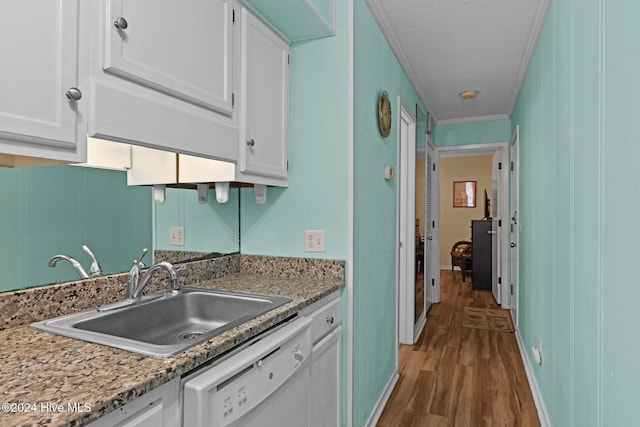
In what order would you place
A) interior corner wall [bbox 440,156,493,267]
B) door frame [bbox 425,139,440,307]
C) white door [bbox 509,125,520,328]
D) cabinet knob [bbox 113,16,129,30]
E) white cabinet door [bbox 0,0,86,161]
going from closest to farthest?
white cabinet door [bbox 0,0,86,161]
cabinet knob [bbox 113,16,129,30]
white door [bbox 509,125,520,328]
door frame [bbox 425,139,440,307]
interior corner wall [bbox 440,156,493,267]

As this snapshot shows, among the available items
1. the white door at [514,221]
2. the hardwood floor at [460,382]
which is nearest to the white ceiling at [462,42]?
the white door at [514,221]

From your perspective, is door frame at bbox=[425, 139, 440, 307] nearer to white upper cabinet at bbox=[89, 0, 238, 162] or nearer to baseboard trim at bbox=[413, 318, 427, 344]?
baseboard trim at bbox=[413, 318, 427, 344]

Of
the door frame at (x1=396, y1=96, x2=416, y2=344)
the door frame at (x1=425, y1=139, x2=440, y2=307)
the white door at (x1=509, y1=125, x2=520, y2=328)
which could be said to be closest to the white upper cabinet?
the door frame at (x1=396, y1=96, x2=416, y2=344)

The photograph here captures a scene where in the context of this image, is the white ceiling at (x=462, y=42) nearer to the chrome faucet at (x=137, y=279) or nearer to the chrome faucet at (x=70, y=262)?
the chrome faucet at (x=137, y=279)

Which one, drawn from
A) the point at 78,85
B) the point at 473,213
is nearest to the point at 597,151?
the point at 78,85

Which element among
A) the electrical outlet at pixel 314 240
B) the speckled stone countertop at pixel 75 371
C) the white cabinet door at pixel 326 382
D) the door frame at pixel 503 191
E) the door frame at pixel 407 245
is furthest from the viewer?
the door frame at pixel 503 191

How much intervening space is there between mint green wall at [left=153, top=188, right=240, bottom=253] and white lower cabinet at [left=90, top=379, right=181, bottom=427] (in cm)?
86

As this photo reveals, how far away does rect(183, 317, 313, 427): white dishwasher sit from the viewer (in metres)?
0.91

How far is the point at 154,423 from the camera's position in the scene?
811 millimetres

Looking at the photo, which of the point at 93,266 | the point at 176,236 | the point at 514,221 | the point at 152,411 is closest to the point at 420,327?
the point at 514,221

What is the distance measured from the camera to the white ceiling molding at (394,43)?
2296 mm

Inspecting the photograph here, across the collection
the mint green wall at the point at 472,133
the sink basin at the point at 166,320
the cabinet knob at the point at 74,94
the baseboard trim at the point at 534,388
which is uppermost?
the mint green wall at the point at 472,133

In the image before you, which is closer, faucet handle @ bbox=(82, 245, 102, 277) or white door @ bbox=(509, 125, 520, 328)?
faucet handle @ bbox=(82, 245, 102, 277)

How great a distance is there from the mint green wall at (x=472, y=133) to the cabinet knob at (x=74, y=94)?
A: 4.65 m
